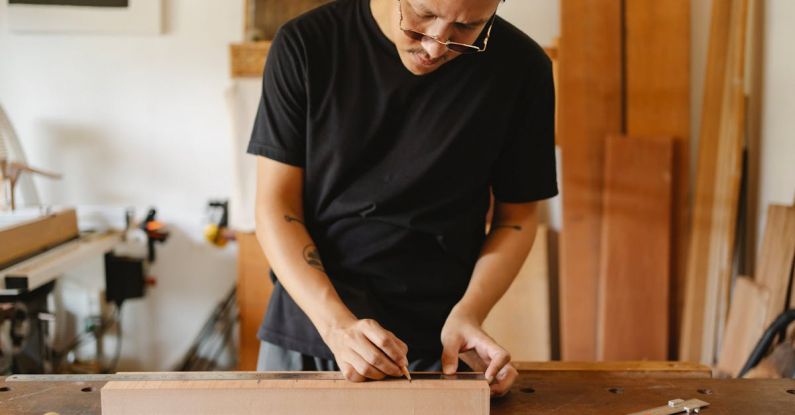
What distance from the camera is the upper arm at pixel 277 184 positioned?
142 cm

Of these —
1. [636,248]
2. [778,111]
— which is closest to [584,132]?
[636,248]

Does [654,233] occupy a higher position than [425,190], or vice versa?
[425,190]

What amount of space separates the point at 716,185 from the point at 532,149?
1.66 m

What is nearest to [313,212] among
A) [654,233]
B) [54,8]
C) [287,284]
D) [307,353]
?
[287,284]

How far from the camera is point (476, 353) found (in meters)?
1.37

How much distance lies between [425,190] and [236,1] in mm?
2140

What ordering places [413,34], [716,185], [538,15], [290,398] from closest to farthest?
[290,398], [413,34], [716,185], [538,15]

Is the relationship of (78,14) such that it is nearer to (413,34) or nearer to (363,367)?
(413,34)

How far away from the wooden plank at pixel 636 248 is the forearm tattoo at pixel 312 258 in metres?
1.84

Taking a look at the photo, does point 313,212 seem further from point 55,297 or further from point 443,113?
point 55,297

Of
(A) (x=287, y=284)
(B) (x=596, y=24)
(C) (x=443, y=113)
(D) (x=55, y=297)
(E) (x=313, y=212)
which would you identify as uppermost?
(B) (x=596, y=24)

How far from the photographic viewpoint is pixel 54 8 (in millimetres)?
3219

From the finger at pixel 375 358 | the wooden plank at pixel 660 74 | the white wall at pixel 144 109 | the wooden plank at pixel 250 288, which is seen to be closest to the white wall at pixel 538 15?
the white wall at pixel 144 109

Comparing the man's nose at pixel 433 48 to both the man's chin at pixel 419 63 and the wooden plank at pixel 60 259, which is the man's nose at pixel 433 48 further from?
the wooden plank at pixel 60 259
